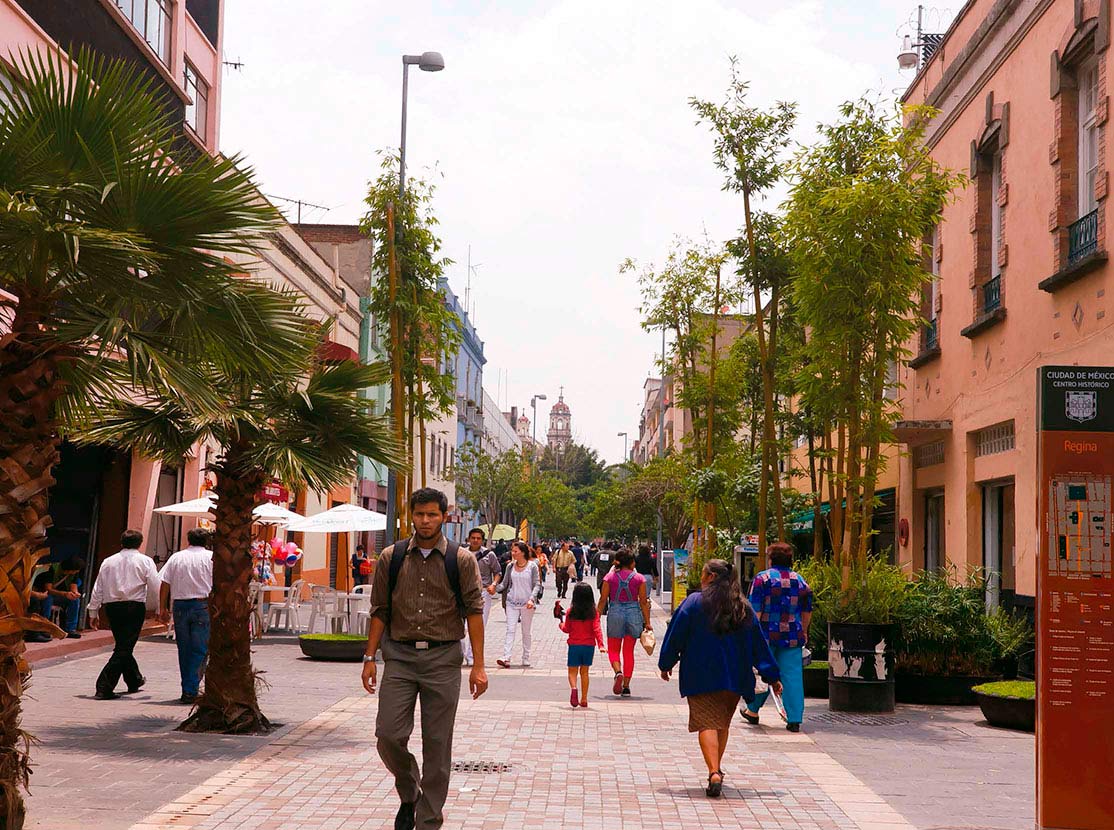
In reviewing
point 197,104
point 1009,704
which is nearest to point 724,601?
point 1009,704

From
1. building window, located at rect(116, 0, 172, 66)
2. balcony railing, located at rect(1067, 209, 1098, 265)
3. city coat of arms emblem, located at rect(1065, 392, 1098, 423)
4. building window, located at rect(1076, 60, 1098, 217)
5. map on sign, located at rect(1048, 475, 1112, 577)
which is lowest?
map on sign, located at rect(1048, 475, 1112, 577)

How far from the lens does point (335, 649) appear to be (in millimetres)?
19594

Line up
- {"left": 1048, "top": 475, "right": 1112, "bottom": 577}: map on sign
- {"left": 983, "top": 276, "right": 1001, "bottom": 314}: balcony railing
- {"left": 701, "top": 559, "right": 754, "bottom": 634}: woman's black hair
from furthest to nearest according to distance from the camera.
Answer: {"left": 983, "top": 276, "right": 1001, "bottom": 314}: balcony railing, {"left": 701, "top": 559, "right": 754, "bottom": 634}: woman's black hair, {"left": 1048, "top": 475, "right": 1112, "bottom": 577}: map on sign

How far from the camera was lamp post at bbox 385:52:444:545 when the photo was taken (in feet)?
72.8

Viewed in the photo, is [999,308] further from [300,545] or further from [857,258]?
[300,545]

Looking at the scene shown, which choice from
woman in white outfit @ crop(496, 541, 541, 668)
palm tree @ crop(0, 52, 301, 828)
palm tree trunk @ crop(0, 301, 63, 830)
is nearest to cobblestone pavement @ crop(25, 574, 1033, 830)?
palm tree trunk @ crop(0, 301, 63, 830)

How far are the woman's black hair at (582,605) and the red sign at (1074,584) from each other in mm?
7700

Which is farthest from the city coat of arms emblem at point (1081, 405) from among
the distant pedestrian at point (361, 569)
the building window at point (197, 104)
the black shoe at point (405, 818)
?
the distant pedestrian at point (361, 569)

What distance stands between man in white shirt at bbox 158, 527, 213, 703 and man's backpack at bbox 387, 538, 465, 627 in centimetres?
667

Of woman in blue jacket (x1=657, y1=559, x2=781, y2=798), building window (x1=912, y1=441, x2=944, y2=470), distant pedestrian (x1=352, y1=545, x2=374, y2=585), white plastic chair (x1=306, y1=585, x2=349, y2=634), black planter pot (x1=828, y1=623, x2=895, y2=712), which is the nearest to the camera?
woman in blue jacket (x1=657, y1=559, x2=781, y2=798)

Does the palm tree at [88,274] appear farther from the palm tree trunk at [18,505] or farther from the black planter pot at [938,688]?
the black planter pot at [938,688]

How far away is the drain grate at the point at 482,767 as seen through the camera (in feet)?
33.0

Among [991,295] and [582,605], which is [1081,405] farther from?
[991,295]

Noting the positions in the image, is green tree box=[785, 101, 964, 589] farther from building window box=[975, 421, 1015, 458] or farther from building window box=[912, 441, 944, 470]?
building window box=[912, 441, 944, 470]
